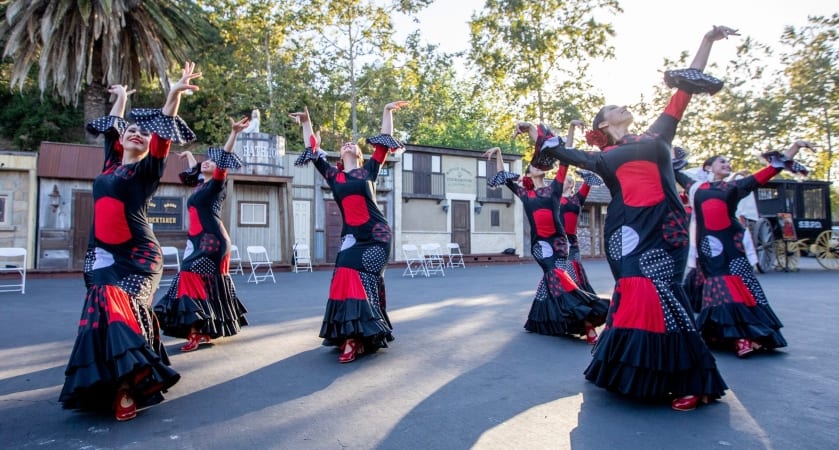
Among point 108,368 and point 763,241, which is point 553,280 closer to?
point 108,368

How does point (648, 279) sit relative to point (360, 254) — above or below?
below

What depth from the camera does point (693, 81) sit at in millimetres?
3158

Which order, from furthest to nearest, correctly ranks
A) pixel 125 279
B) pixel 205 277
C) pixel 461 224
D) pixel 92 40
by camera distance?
pixel 461 224
pixel 92 40
pixel 205 277
pixel 125 279

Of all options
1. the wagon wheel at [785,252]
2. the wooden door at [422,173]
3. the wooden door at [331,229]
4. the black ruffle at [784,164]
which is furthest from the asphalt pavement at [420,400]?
the wooden door at [422,173]

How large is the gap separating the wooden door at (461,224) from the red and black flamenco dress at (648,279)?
74.2 ft

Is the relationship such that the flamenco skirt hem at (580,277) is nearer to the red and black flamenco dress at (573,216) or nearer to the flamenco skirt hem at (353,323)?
the red and black flamenco dress at (573,216)

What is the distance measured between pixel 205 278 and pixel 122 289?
2.11 m

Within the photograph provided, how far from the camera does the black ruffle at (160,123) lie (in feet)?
10.3

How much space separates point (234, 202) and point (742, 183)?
58.5 feet

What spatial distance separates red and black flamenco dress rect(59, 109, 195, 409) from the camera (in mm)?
3018

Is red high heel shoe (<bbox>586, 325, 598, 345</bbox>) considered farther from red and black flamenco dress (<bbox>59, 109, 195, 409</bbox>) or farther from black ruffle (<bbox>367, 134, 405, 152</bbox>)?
red and black flamenco dress (<bbox>59, 109, 195, 409</bbox>)

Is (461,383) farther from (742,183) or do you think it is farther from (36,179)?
(36,179)

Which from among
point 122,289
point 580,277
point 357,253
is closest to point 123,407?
point 122,289

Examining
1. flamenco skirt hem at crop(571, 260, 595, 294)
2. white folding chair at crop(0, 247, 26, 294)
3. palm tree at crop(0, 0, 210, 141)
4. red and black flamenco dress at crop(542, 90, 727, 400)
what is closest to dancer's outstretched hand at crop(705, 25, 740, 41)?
red and black flamenco dress at crop(542, 90, 727, 400)
